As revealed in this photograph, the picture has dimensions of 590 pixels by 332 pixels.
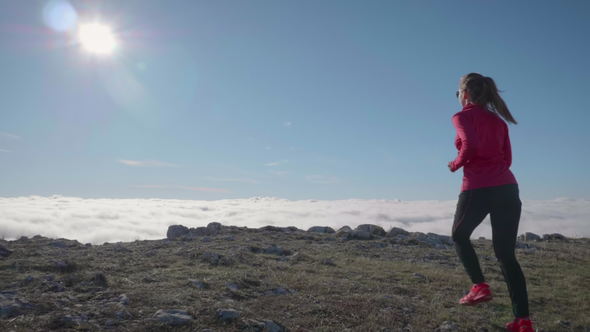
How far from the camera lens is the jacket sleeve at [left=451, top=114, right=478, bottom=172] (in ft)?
15.8

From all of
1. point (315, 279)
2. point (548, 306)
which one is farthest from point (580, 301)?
point (315, 279)

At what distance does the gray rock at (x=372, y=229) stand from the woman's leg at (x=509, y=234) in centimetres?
1670

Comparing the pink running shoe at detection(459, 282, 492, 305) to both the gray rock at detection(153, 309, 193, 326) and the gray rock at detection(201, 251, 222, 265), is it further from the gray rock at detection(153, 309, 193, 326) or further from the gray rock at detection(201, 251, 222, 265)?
the gray rock at detection(201, 251, 222, 265)

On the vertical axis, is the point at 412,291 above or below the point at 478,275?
below

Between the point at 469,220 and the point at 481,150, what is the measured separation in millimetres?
873

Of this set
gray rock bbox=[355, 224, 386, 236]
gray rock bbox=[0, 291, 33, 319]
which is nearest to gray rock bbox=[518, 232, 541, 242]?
gray rock bbox=[355, 224, 386, 236]

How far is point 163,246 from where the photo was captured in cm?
1461

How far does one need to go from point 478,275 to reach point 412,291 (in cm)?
252

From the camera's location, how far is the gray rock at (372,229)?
21.5m

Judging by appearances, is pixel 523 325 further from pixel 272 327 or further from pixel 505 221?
pixel 272 327

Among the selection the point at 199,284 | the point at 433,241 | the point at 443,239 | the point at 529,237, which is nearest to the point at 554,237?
the point at 529,237

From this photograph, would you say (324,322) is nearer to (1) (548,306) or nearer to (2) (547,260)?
(1) (548,306)

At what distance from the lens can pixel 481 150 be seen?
4.82 metres

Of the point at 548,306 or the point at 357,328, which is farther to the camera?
the point at 548,306
